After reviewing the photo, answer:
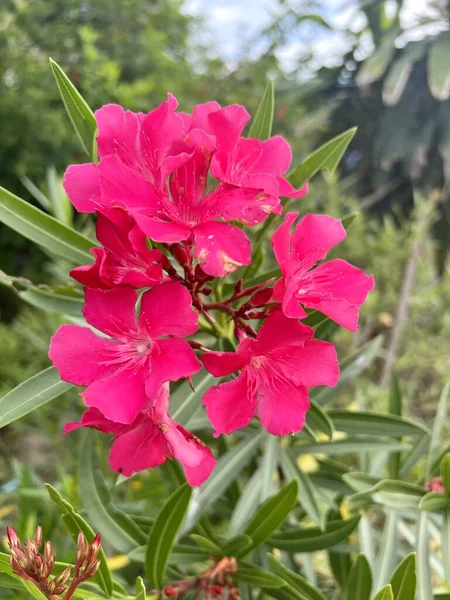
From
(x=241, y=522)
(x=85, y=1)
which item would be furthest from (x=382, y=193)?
(x=241, y=522)

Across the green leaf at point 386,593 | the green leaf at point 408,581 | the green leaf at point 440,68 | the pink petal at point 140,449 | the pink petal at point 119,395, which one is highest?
the pink petal at point 119,395

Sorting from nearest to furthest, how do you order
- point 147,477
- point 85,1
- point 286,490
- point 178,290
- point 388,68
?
point 178,290 < point 286,490 < point 147,477 < point 85,1 < point 388,68

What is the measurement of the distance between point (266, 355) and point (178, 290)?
0.35 feet

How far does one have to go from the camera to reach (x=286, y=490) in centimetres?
71

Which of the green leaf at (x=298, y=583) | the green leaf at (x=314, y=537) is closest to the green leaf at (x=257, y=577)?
the green leaf at (x=298, y=583)

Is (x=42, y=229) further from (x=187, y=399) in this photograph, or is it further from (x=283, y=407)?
(x=283, y=407)

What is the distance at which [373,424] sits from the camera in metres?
0.91

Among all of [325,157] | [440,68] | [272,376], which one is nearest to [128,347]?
[272,376]

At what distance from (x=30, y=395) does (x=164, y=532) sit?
0.88 feet

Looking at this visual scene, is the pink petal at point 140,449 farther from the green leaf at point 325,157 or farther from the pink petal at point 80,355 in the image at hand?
the green leaf at point 325,157

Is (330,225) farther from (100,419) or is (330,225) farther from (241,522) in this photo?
(241,522)

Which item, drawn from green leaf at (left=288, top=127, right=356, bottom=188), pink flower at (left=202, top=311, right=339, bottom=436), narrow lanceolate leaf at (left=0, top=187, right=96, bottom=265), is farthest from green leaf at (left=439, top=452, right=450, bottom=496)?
narrow lanceolate leaf at (left=0, top=187, right=96, bottom=265)

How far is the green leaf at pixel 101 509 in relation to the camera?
75cm

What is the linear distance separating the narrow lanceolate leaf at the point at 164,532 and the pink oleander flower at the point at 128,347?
25 centimetres
